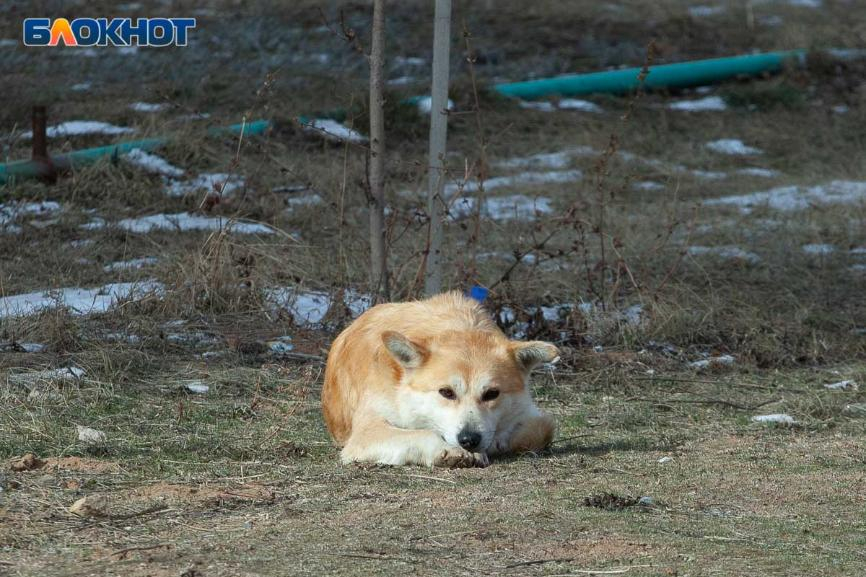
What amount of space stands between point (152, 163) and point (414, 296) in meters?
4.81

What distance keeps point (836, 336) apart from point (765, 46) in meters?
12.7

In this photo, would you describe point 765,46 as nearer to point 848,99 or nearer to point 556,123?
point 848,99

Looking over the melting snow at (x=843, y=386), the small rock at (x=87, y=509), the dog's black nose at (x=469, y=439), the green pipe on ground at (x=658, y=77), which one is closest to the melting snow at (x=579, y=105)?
the green pipe on ground at (x=658, y=77)

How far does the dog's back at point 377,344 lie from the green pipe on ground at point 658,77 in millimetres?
10378

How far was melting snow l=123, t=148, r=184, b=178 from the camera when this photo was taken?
499 inches

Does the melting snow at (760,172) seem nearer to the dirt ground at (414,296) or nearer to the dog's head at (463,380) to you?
the dirt ground at (414,296)

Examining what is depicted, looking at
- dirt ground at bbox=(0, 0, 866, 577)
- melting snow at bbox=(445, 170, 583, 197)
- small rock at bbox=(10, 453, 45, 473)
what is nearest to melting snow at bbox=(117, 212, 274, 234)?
dirt ground at bbox=(0, 0, 866, 577)

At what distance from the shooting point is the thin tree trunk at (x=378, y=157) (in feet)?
28.6

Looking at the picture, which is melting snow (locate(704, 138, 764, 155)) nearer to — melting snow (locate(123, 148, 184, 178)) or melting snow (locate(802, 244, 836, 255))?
melting snow (locate(802, 244, 836, 255))

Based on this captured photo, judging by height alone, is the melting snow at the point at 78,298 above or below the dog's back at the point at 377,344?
below

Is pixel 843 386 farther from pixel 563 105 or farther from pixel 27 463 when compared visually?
pixel 563 105

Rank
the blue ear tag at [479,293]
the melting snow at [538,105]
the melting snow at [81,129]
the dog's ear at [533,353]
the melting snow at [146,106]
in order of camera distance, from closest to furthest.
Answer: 1. the dog's ear at [533,353]
2. the blue ear tag at [479,293]
3. the melting snow at [81,129]
4. the melting snow at [146,106]
5. the melting snow at [538,105]

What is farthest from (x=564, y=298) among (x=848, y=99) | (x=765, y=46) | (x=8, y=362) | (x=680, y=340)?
(x=765, y=46)

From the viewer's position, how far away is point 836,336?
9.70 metres
